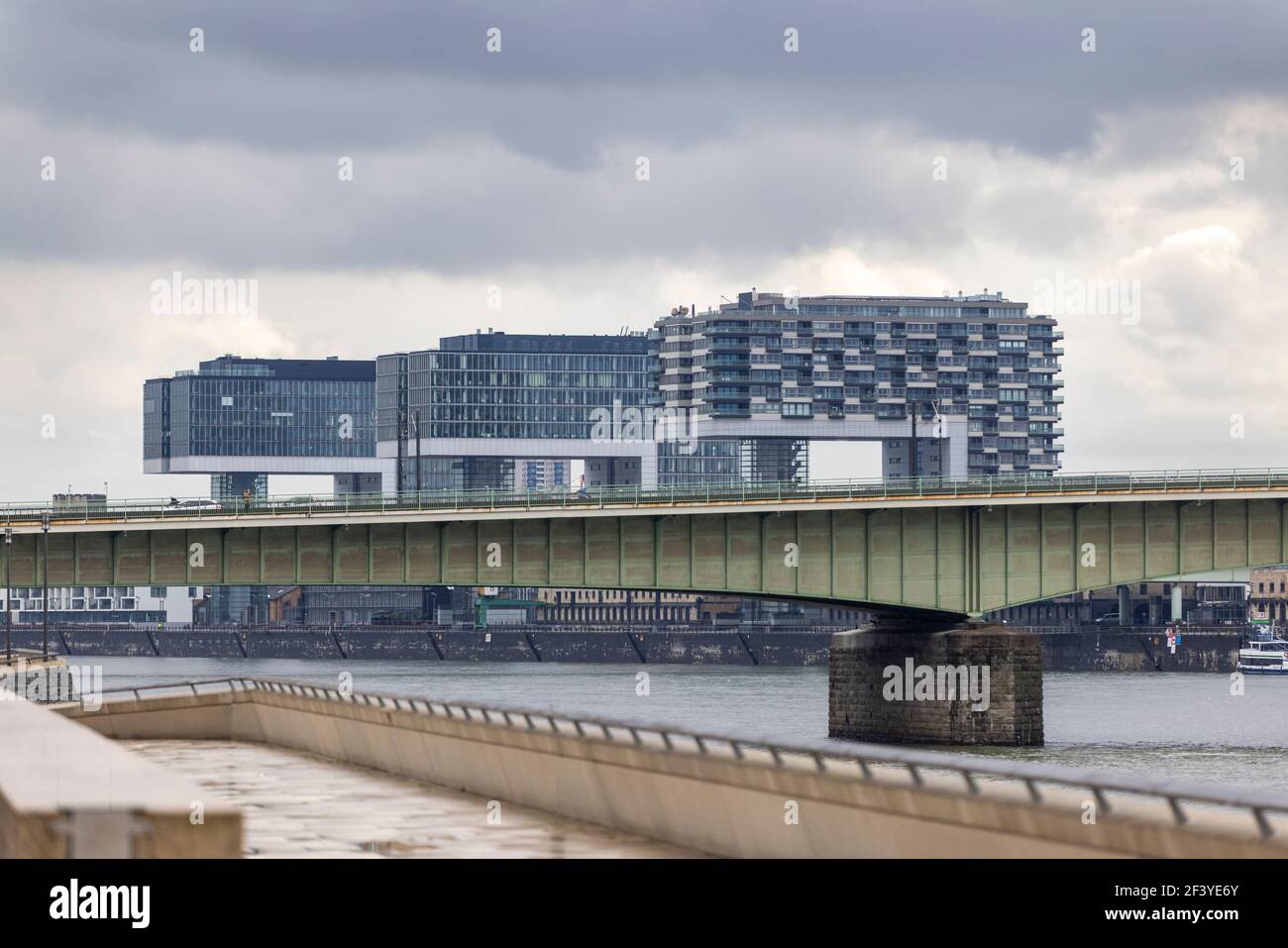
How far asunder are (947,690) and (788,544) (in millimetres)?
8466

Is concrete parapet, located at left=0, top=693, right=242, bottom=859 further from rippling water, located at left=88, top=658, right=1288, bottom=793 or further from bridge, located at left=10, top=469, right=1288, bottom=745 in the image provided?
bridge, located at left=10, top=469, right=1288, bottom=745

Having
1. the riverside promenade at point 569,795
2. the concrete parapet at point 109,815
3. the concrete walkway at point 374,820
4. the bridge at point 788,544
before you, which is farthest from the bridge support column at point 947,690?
the concrete parapet at point 109,815

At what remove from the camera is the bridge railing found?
267 ft

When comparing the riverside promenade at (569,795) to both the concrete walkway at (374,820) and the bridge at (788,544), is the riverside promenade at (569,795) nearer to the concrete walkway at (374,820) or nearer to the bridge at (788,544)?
the concrete walkway at (374,820)

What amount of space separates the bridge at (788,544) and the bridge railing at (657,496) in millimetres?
101

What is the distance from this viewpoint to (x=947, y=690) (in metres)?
82.7

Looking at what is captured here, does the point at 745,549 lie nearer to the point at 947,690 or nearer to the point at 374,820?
the point at 947,690

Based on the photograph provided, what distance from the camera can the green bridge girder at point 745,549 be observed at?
263 feet

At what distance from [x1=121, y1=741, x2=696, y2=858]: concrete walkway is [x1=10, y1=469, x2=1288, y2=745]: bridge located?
1938 inches

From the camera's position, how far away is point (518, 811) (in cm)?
2383
